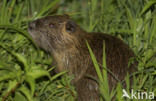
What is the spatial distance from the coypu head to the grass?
0.42 feet

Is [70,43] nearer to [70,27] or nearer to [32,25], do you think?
[70,27]

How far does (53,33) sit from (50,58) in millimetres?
395

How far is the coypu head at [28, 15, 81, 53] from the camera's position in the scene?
12.8 feet

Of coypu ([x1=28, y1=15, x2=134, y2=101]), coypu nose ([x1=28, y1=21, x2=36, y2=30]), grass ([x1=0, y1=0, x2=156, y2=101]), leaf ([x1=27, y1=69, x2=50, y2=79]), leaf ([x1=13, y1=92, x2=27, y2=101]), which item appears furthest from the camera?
coypu nose ([x1=28, y1=21, x2=36, y2=30])

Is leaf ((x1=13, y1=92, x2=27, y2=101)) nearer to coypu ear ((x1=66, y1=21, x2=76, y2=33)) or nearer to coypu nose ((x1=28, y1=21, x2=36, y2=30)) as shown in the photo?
coypu nose ((x1=28, y1=21, x2=36, y2=30))

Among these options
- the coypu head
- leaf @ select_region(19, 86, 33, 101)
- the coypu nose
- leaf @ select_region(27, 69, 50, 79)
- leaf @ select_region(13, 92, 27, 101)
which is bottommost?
leaf @ select_region(13, 92, 27, 101)

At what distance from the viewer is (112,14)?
189 inches

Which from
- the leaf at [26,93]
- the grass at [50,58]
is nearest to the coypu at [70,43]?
the grass at [50,58]

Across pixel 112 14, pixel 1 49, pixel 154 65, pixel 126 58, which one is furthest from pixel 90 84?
pixel 112 14

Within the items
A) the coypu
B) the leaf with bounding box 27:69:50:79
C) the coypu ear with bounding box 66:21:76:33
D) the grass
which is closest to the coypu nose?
the coypu

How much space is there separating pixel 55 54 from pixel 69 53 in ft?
0.55

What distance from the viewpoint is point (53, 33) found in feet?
12.8

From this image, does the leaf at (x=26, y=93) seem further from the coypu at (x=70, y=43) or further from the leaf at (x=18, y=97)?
the coypu at (x=70, y=43)

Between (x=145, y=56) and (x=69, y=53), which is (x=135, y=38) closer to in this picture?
(x=145, y=56)
